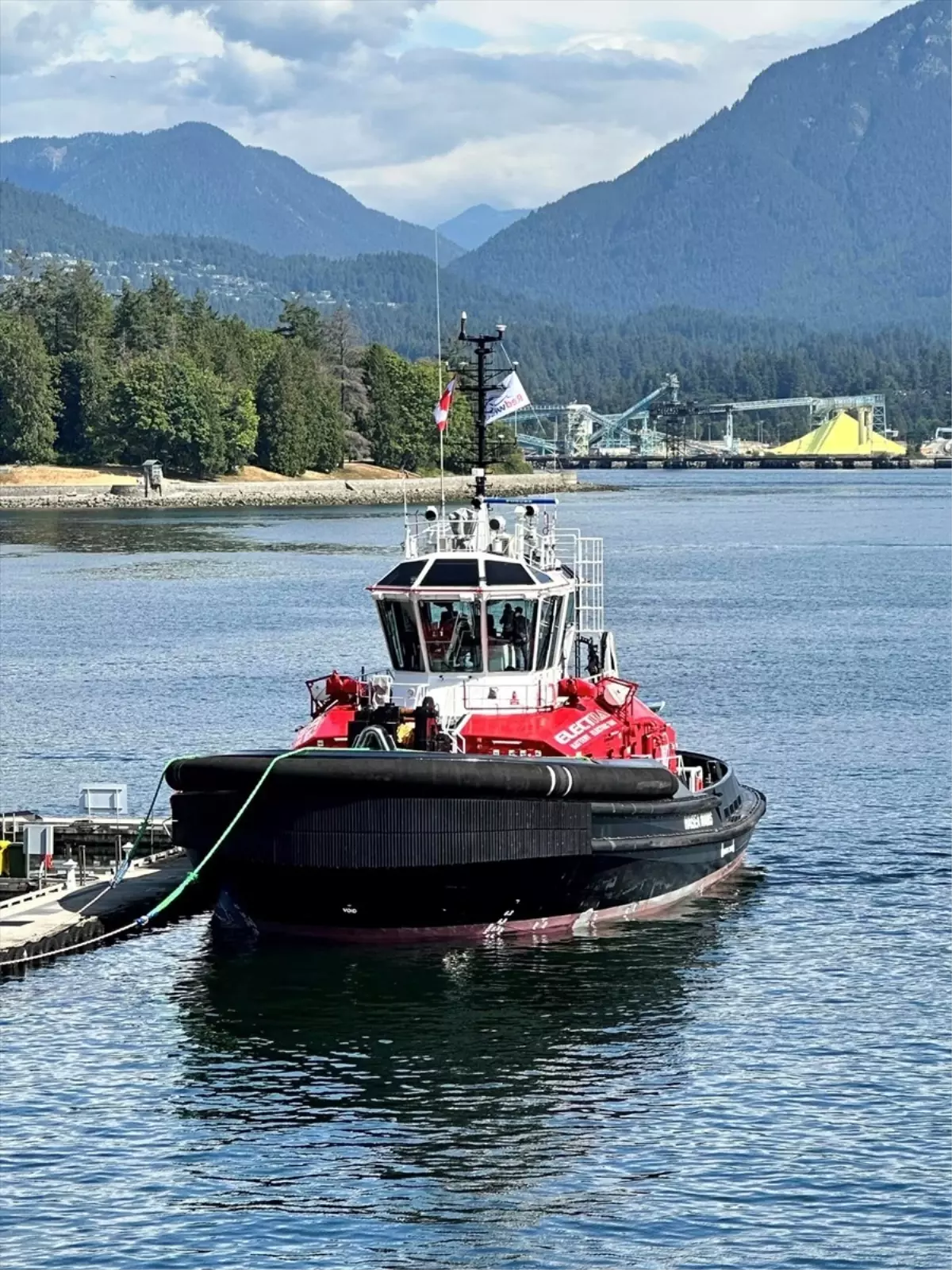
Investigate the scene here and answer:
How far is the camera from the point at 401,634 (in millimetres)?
35062

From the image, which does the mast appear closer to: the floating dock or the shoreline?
the floating dock

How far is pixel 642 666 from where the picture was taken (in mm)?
67812

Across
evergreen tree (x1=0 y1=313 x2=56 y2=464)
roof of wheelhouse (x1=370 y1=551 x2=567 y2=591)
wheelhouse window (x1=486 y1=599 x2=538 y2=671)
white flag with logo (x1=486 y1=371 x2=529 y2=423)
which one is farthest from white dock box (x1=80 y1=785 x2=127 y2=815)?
evergreen tree (x1=0 y1=313 x2=56 y2=464)

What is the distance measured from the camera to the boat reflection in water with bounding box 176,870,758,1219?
23719 millimetres

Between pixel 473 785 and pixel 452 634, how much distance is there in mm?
5361

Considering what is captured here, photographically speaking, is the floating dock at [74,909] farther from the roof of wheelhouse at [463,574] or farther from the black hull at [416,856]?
the roof of wheelhouse at [463,574]

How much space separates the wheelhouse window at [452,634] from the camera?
34.7 meters

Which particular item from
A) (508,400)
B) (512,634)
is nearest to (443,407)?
(508,400)

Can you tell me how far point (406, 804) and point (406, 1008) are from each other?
2.65 m

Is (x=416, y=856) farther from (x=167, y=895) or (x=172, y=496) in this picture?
(x=172, y=496)

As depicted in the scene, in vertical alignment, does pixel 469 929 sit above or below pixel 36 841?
below

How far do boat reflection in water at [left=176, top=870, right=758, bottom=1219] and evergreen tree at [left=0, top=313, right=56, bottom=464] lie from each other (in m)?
163

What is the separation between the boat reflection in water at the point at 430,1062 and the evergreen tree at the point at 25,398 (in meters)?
Answer: 163

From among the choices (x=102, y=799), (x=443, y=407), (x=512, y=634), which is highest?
(x=443, y=407)
